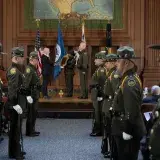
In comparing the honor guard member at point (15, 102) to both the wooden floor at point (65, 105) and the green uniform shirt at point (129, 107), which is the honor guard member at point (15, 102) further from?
the wooden floor at point (65, 105)

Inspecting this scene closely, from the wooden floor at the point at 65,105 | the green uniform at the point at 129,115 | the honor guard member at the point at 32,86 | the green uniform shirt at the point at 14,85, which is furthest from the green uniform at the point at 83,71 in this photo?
the green uniform at the point at 129,115

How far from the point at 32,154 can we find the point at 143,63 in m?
9.16

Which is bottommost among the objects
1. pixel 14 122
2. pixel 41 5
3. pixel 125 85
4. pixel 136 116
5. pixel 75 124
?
pixel 75 124

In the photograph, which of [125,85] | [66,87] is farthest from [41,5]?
[125,85]

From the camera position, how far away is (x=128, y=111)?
18.4ft

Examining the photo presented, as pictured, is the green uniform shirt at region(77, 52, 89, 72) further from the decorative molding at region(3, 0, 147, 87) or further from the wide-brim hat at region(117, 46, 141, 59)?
the wide-brim hat at region(117, 46, 141, 59)

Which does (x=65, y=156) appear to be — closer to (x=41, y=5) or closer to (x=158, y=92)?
(x=158, y=92)

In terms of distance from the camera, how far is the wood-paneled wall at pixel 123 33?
17.4 meters

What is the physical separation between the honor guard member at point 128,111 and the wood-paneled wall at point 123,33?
11463 mm

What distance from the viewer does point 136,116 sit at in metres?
5.66

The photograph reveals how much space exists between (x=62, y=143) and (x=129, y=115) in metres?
4.63

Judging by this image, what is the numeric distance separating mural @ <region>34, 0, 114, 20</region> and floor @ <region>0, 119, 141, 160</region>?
18.2 ft

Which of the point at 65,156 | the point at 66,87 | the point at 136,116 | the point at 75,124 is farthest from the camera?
the point at 66,87

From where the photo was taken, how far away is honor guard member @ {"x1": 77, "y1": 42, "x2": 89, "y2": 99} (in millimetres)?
16047
